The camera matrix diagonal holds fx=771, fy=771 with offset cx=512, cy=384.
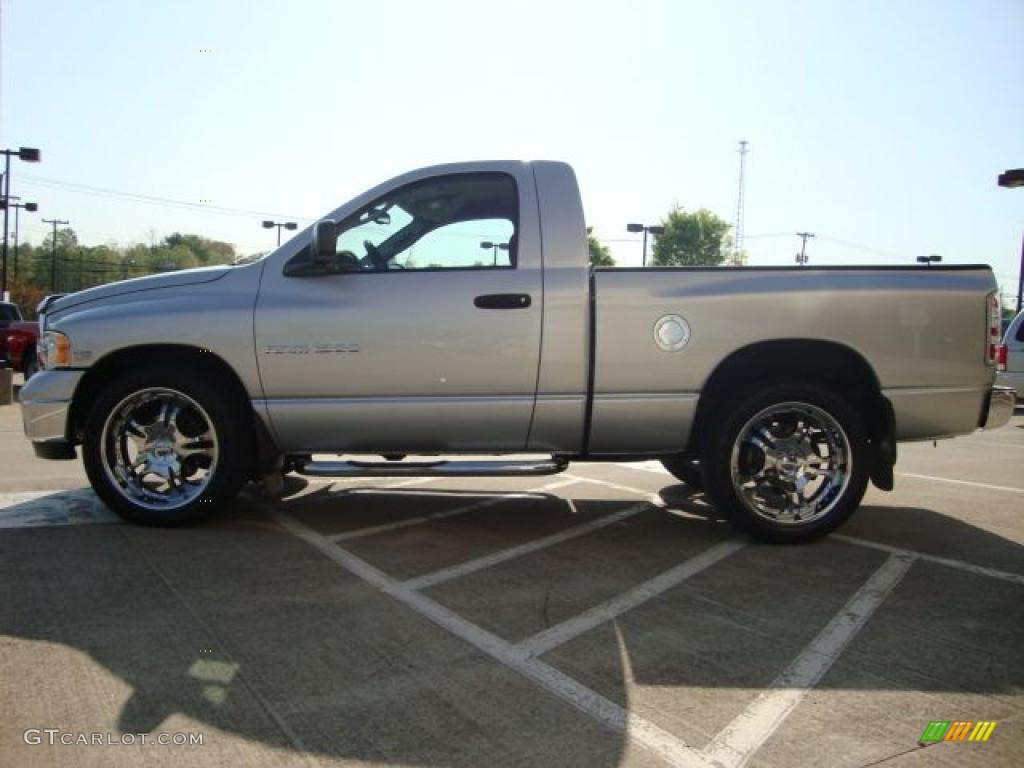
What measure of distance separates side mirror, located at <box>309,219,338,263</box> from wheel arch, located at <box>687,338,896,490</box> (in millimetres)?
2222

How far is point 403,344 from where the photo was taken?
429 cm

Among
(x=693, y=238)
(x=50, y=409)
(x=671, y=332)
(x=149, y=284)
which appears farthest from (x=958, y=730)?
(x=693, y=238)

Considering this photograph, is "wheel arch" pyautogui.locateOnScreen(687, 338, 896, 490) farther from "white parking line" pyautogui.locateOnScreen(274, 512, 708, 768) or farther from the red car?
the red car

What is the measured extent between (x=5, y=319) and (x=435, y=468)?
1931cm

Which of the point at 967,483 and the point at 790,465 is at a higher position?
the point at 790,465

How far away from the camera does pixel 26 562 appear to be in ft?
12.6

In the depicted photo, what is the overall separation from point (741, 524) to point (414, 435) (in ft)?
6.34

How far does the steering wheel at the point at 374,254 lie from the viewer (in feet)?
14.6

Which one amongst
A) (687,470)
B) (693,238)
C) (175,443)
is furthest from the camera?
(693,238)

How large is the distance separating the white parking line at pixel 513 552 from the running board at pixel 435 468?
418 mm

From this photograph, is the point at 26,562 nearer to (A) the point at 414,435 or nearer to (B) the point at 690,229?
(A) the point at 414,435
